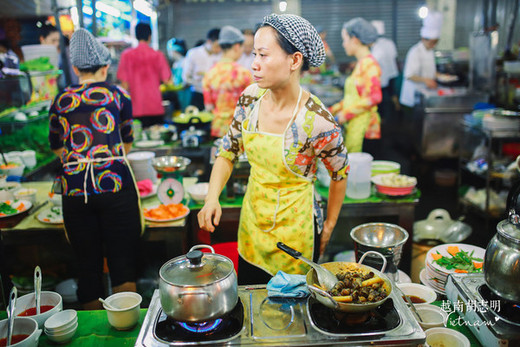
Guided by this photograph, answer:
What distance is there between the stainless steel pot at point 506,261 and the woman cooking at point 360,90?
2.72 metres

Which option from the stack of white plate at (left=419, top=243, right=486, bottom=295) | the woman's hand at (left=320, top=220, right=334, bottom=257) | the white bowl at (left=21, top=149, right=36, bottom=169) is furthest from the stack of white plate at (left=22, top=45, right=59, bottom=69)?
the stack of white plate at (left=419, top=243, right=486, bottom=295)

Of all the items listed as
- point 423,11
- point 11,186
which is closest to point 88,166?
point 11,186

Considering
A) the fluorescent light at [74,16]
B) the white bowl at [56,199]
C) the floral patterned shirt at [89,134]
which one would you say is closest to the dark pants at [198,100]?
the fluorescent light at [74,16]

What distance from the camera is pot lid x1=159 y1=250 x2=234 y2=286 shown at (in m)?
1.37

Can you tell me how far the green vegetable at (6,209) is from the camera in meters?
2.95

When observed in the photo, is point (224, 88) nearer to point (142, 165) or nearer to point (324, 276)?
point (142, 165)

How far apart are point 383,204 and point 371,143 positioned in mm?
1470

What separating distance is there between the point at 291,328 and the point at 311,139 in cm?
83

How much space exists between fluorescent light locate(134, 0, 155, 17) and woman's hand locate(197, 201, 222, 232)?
27.7 feet

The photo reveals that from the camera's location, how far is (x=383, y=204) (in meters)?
3.30

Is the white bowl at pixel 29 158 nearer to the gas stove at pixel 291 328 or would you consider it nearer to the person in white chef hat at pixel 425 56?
the gas stove at pixel 291 328

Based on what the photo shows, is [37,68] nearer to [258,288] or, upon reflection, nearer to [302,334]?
[258,288]

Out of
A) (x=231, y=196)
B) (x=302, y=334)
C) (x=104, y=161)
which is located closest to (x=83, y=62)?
(x=104, y=161)

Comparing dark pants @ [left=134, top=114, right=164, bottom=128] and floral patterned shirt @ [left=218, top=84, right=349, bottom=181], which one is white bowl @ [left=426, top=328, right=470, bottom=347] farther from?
dark pants @ [left=134, top=114, right=164, bottom=128]
